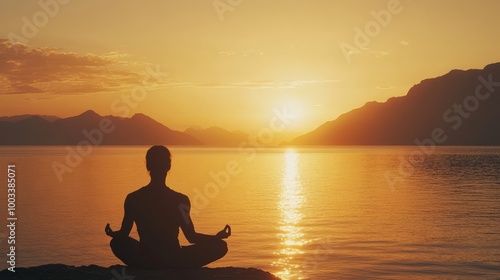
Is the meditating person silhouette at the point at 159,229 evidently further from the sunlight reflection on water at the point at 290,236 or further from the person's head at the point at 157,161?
the sunlight reflection on water at the point at 290,236

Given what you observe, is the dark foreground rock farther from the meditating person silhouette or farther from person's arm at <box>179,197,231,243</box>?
person's arm at <box>179,197,231,243</box>

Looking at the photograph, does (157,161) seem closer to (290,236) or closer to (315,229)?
(290,236)

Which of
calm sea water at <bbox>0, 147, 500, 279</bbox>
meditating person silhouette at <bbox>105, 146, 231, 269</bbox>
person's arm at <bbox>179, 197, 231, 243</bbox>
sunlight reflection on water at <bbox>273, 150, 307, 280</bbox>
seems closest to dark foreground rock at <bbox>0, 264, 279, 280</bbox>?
meditating person silhouette at <bbox>105, 146, 231, 269</bbox>

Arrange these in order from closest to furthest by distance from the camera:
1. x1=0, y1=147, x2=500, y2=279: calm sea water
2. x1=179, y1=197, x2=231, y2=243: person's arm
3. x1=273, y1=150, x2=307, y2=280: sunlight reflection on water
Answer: x1=179, y1=197, x2=231, y2=243: person's arm < x1=273, y1=150, x2=307, y2=280: sunlight reflection on water < x1=0, y1=147, x2=500, y2=279: calm sea water

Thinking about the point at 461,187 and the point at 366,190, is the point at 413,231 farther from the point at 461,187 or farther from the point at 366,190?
the point at 461,187

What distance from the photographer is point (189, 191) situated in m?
55.1

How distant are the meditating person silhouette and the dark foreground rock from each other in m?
0.23

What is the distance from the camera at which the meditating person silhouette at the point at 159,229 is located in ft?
28.5

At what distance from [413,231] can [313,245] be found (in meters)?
7.74

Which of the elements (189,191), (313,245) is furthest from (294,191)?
(313,245)

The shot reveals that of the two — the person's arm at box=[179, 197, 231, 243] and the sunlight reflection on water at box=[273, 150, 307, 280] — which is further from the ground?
the person's arm at box=[179, 197, 231, 243]

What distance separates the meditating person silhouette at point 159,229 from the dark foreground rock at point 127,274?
0.75ft

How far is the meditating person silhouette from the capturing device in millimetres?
8680

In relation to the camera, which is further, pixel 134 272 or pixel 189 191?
pixel 189 191
